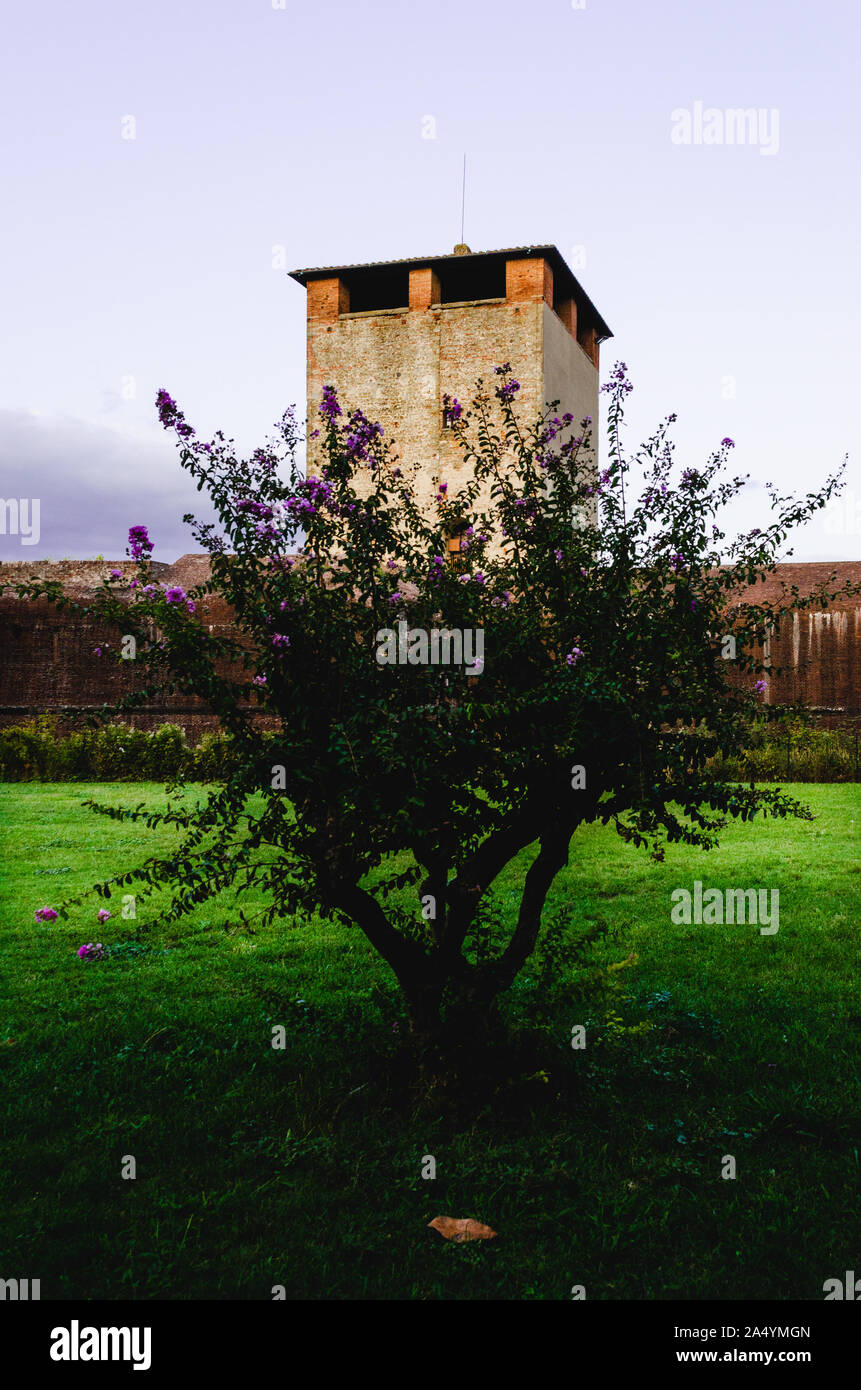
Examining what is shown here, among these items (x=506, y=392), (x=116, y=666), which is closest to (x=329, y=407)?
(x=506, y=392)

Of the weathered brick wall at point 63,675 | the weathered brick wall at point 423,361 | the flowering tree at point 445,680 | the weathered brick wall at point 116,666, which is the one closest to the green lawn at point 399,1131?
the flowering tree at point 445,680

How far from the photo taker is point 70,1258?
3.25m

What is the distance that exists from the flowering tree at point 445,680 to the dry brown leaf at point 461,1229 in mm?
976

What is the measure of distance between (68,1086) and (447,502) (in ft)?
11.1

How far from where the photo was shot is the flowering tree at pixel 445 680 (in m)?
3.90

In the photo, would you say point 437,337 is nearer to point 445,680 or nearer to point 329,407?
point 329,407

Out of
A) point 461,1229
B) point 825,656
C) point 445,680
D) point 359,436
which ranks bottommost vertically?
point 461,1229

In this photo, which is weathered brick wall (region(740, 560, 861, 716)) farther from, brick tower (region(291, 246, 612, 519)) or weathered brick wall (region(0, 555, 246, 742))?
brick tower (region(291, 246, 612, 519))

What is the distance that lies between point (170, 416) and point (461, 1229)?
3.31 m

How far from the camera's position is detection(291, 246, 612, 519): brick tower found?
28.3m

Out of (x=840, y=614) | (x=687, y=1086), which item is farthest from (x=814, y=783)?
(x=687, y=1086)

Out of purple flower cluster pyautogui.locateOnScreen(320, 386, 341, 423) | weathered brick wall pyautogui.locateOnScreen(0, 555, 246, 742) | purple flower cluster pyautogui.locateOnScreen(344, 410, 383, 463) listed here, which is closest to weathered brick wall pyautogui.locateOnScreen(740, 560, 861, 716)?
weathered brick wall pyautogui.locateOnScreen(0, 555, 246, 742)

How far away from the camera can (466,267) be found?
3023 cm
